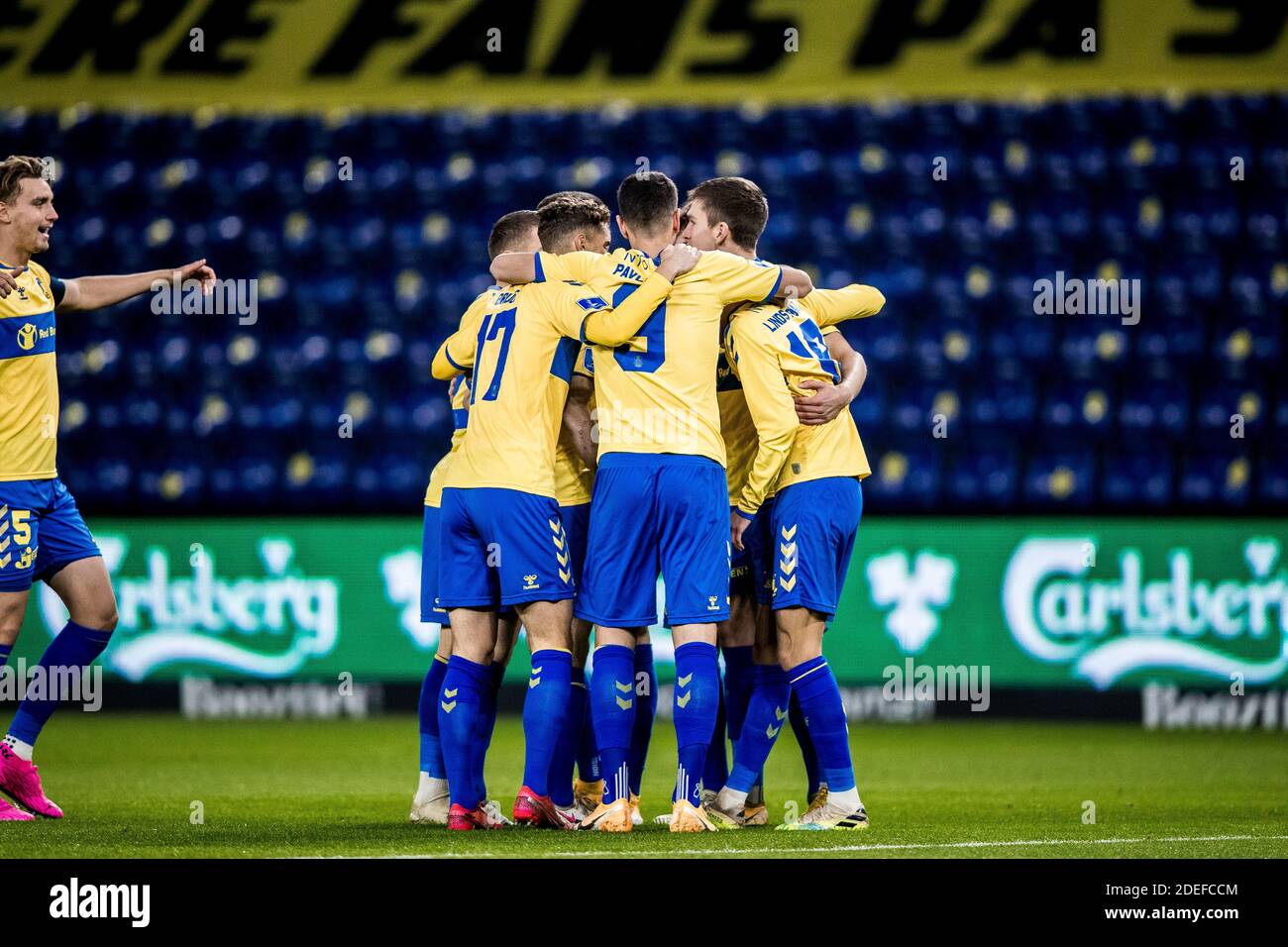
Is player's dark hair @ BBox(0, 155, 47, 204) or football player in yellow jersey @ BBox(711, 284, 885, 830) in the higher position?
player's dark hair @ BBox(0, 155, 47, 204)

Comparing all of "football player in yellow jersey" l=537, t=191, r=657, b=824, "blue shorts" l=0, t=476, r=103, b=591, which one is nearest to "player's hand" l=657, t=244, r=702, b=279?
"football player in yellow jersey" l=537, t=191, r=657, b=824

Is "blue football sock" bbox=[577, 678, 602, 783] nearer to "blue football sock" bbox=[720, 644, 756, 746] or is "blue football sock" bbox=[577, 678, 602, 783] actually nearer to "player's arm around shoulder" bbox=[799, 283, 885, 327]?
"blue football sock" bbox=[720, 644, 756, 746]

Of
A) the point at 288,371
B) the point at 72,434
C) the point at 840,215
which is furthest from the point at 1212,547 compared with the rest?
the point at 72,434

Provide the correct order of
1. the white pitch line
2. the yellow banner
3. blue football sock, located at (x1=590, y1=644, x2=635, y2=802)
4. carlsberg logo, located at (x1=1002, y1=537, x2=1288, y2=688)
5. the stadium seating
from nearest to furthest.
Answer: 1. the white pitch line
2. blue football sock, located at (x1=590, y1=644, x2=635, y2=802)
3. carlsberg logo, located at (x1=1002, y1=537, x2=1288, y2=688)
4. the stadium seating
5. the yellow banner

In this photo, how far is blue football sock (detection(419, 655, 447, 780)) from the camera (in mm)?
6453

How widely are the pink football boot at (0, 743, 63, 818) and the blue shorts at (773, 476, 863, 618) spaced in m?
2.83

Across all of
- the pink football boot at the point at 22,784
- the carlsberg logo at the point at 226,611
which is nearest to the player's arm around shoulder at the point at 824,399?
the pink football boot at the point at 22,784

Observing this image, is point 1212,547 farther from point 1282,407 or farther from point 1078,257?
point 1078,257

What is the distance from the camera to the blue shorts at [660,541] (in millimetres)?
5855

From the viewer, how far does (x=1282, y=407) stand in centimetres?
1261

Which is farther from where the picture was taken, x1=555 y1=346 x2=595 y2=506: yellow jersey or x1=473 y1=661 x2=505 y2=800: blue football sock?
x1=555 y1=346 x2=595 y2=506: yellow jersey

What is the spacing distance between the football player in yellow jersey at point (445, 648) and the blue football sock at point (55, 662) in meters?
1.23
